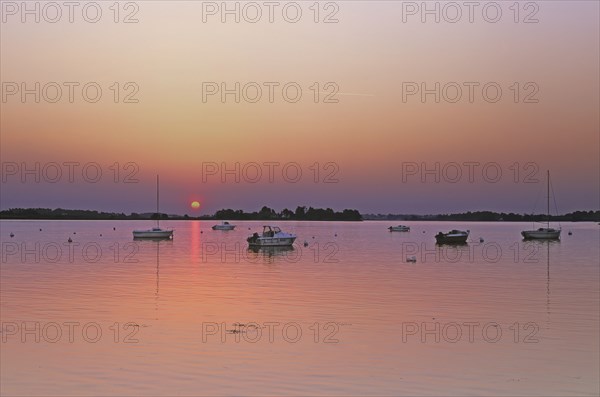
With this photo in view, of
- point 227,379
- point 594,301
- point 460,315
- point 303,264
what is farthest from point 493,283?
point 227,379

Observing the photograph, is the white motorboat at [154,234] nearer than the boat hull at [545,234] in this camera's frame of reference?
No

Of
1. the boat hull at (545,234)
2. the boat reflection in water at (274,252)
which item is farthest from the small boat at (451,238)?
the boat reflection in water at (274,252)

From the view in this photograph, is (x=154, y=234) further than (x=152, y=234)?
Yes

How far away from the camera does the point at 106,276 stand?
2344 inches

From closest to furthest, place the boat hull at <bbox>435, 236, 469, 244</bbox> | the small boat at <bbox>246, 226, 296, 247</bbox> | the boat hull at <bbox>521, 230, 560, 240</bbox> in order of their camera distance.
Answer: the small boat at <bbox>246, 226, 296, 247</bbox> < the boat hull at <bbox>435, 236, 469, 244</bbox> < the boat hull at <bbox>521, 230, 560, 240</bbox>

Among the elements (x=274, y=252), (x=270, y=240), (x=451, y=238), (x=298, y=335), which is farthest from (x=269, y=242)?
(x=298, y=335)

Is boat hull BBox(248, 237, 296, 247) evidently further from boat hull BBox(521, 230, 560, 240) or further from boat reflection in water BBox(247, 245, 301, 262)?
boat hull BBox(521, 230, 560, 240)

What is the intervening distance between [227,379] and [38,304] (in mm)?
21535

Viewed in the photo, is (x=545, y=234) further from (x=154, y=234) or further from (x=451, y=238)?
(x=154, y=234)

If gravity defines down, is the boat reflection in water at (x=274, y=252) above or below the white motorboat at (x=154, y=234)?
below

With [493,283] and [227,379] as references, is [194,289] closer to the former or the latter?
[493,283]

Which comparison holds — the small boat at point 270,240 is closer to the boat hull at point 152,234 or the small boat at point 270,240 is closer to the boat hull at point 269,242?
the boat hull at point 269,242

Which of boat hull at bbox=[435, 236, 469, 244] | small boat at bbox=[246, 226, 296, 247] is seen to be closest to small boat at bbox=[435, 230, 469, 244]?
boat hull at bbox=[435, 236, 469, 244]

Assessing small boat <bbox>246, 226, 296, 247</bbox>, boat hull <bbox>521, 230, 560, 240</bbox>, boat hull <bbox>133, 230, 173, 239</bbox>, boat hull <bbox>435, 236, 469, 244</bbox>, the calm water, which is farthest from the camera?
boat hull <bbox>133, 230, 173, 239</bbox>
